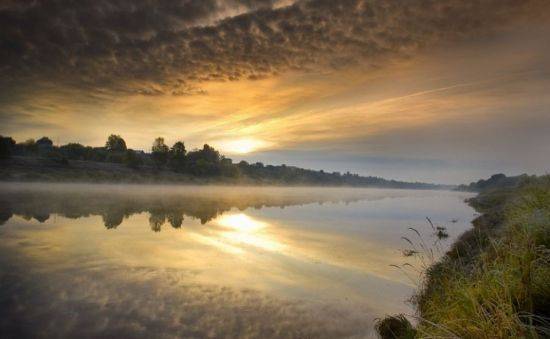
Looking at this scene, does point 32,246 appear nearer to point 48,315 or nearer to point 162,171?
point 48,315

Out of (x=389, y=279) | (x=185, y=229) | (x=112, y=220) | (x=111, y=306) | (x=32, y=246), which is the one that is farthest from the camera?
(x=112, y=220)

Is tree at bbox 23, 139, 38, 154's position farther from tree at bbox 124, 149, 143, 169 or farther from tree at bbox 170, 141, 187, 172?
tree at bbox 170, 141, 187, 172

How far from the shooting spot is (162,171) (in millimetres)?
133125

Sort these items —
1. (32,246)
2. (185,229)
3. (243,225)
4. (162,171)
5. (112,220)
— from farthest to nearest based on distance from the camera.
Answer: (162,171) → (243,225) → (112,220) → (185,229) → (32,246)

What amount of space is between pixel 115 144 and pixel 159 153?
27.5 m

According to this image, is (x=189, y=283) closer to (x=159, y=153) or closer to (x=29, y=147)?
(x=159, y=153)

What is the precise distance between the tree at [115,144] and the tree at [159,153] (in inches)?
954

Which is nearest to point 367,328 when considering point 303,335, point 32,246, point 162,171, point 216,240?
point 303,335

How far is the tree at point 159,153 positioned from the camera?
5357 inches

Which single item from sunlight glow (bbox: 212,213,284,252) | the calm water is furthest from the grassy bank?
sunlight glow (bbox: 212,213,284,252)

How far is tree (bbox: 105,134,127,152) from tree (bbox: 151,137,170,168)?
954 inches

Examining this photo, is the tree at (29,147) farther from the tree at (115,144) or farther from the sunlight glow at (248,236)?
the sunlight glow at (248,236)

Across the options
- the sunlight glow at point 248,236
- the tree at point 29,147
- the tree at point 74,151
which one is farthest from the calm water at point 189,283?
the tree at point 29,147

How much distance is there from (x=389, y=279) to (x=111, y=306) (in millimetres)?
10579
